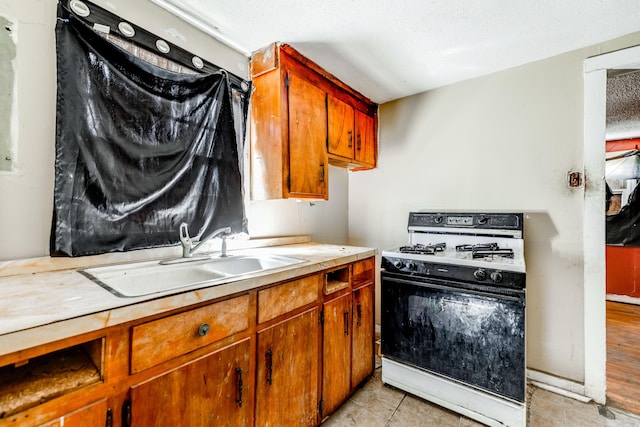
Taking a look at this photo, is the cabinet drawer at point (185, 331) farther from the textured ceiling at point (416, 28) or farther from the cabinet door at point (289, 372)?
Answer: the textured ceiling at point (416, 28)

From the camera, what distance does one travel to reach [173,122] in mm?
1579

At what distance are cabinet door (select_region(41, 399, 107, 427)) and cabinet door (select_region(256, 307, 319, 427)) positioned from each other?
0.57 metres

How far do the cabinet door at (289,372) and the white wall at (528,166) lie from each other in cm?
157

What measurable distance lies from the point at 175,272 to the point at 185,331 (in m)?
0.54

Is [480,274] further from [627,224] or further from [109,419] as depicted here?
[627,224]

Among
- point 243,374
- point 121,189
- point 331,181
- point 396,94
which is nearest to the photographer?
point 243,374

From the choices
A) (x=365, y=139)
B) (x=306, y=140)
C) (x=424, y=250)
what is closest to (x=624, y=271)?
(x=424, y=250)

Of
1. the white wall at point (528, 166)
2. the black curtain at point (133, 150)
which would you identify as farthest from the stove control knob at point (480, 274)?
the black curtain at point (133, 150)

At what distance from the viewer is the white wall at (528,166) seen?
1.97 meters

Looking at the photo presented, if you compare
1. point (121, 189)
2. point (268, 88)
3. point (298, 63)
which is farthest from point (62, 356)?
point (298, 63)

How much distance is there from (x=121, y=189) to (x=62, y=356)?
75 centimetres

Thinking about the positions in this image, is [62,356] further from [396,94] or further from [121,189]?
[396,94]

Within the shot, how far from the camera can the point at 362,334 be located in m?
1.97

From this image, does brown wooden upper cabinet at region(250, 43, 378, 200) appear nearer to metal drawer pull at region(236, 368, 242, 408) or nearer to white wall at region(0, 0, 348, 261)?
white wall at region(0, 0, 348, 261)
